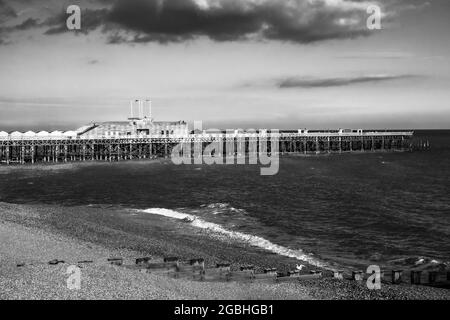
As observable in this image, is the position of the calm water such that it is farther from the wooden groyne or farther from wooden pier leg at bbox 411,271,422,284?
the wooden groyne

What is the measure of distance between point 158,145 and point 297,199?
4331cm

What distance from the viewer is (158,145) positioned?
235 ft

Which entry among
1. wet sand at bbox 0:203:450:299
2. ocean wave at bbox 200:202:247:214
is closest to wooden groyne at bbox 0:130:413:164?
ocean wave at bbox 200:202:247:214

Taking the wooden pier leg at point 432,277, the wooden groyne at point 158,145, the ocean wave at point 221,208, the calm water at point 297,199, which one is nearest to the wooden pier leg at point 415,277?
the wooden pier leg at point 432,277

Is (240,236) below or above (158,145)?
below

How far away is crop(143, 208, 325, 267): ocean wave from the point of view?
17.0 m

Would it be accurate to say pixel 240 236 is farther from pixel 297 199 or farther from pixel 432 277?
pixel 297 199

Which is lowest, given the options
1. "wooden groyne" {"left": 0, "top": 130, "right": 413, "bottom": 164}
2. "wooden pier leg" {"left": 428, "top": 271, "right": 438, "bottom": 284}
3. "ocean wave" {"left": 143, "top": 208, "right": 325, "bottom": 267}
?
"ocean wave" {"left": 143, "top": 208, "right": 325, "bottom": 267}

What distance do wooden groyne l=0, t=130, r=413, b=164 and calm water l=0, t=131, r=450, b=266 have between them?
950 cm

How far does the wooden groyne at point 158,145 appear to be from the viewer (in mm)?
59719

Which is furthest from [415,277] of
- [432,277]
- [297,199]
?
[297,199]
